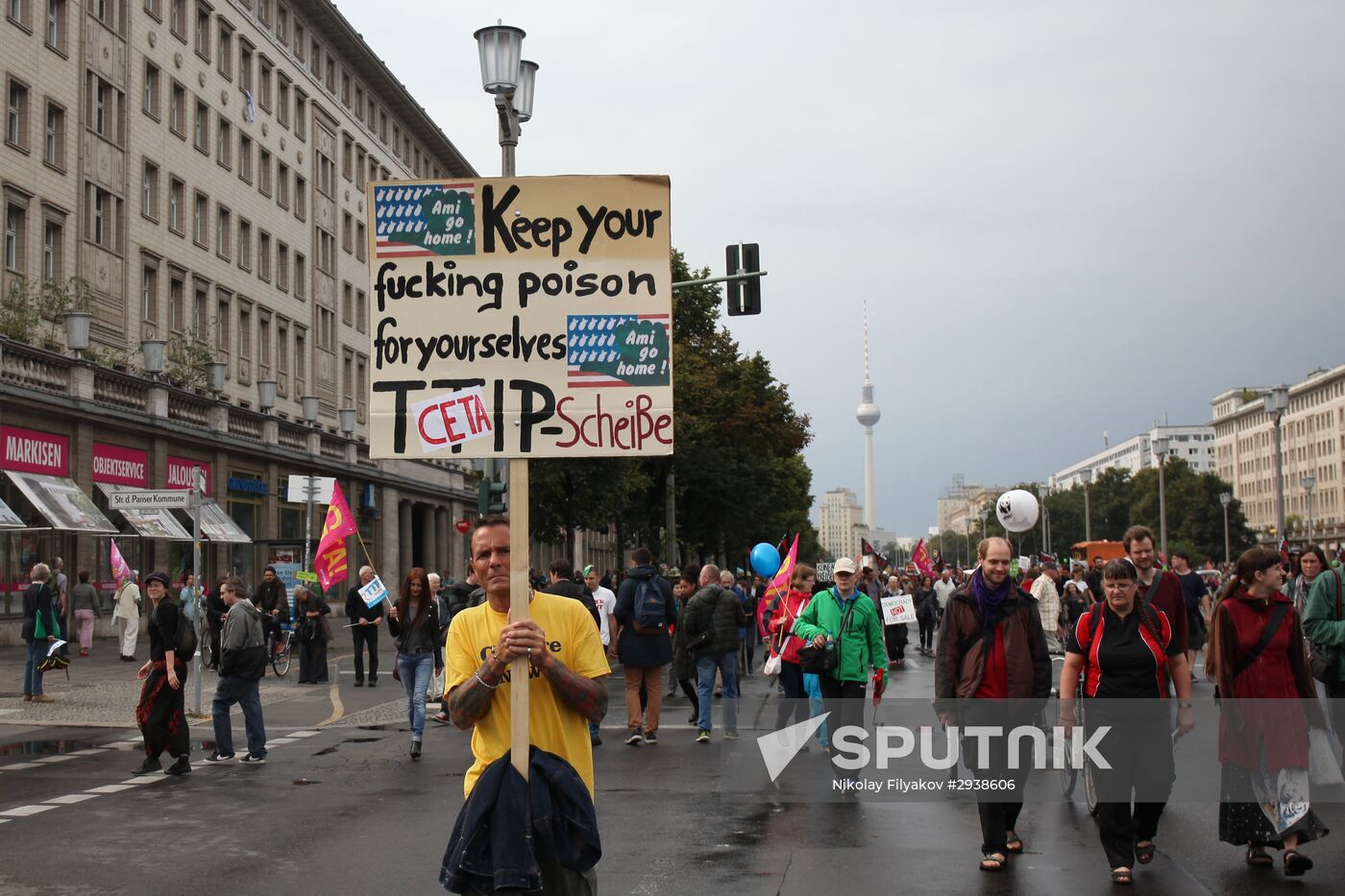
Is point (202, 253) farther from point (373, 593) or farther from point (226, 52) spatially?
point (373, 593)

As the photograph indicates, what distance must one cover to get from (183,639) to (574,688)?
9.87 metres

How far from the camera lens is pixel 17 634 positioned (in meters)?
31.4

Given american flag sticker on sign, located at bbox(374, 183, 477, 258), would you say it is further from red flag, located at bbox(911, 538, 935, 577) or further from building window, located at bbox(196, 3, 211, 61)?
building window, located at bbox(196, 3, 211, 61)

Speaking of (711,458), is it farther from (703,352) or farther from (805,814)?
(805,814)

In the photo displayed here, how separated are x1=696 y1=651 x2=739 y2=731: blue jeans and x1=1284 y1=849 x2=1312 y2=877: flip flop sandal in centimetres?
756

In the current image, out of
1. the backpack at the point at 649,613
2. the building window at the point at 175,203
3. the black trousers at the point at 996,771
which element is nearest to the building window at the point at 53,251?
the building window at the point at 175,203

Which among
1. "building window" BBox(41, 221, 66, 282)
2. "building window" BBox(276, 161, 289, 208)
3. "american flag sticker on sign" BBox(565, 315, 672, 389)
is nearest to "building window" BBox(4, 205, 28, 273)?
"building window" BBox(41, 221, 66, 282)

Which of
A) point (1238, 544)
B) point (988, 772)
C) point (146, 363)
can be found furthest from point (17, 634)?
point (1238, 544)

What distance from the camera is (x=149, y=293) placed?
142 feet

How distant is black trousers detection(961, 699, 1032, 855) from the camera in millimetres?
8609

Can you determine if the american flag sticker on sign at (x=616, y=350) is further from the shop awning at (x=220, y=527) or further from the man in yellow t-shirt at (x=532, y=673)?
the shop awning at (x=220, y=527)

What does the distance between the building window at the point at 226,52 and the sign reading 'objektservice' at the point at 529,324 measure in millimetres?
47048

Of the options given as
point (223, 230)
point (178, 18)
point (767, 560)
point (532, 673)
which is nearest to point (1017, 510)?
point (767, 560)

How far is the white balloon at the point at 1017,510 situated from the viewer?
1811cm
